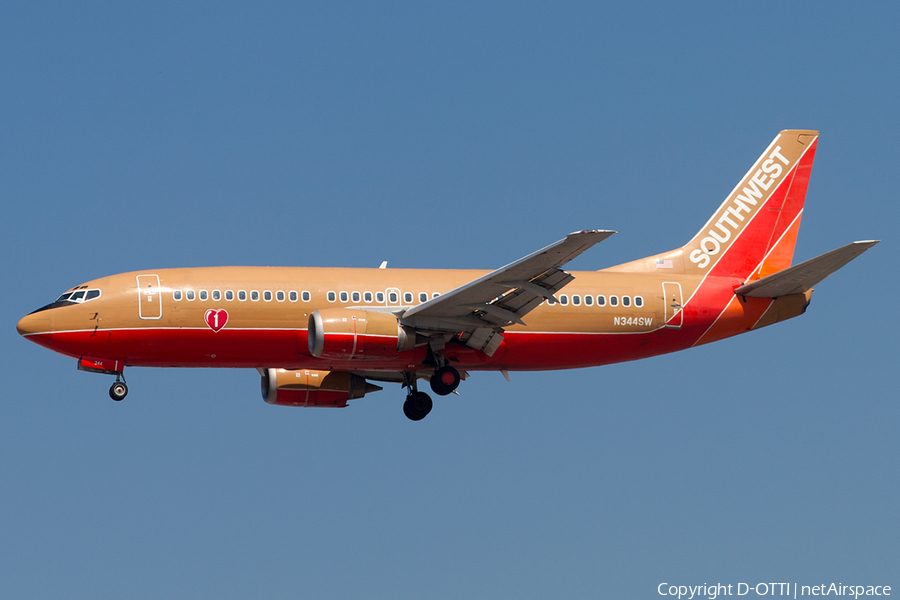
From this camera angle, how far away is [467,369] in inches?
1740

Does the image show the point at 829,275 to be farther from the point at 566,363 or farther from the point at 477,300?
the point at 477,300

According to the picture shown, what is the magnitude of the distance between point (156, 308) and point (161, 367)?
2.26 meters

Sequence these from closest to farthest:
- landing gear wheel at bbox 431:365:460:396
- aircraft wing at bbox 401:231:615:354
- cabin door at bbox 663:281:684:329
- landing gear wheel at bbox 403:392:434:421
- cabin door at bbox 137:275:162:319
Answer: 1. aircraft wing at bbox 401:231:615:354
2. cabin door at bbox 137:275:162:319
3. landing gear wheel at bbox 431:365:460:396
4. cabin door at bbox 663:281:684:329
5. landing gear wheel at bbox 403:392:434:421

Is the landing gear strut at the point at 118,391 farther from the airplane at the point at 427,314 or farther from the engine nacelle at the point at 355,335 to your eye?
the engine nacelle at the point at 355,335

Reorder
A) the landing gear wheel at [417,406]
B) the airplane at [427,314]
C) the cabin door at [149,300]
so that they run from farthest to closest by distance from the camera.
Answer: the landing gear wheel at [417,406], the cabin door at [149,300], the airplane at [427,314]

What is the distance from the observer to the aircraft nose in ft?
133

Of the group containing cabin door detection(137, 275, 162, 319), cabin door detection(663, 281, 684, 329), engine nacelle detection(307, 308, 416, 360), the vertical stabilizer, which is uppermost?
the vertical stabilizer

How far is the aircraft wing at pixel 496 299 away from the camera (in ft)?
122

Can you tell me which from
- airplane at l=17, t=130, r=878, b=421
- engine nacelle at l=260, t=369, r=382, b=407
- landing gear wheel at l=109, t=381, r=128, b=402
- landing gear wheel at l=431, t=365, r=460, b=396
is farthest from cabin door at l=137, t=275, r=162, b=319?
landing gear wheel at l=431, t=365, r=460, b=396

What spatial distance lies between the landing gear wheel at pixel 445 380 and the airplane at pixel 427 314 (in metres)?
0.03

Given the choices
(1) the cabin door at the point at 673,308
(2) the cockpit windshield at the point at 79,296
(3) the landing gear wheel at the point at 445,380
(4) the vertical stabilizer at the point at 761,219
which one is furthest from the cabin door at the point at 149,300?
(4) the vertical stabilizer at the point at 761,219

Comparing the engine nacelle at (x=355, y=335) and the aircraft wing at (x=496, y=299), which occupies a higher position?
the aircraft wing at (x=496, y=299)

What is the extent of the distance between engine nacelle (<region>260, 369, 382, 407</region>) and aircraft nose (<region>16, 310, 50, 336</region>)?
356 inches

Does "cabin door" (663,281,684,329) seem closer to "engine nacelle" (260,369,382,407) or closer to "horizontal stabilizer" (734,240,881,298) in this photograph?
"horizontal stabilizer" (734,240,881,298)
